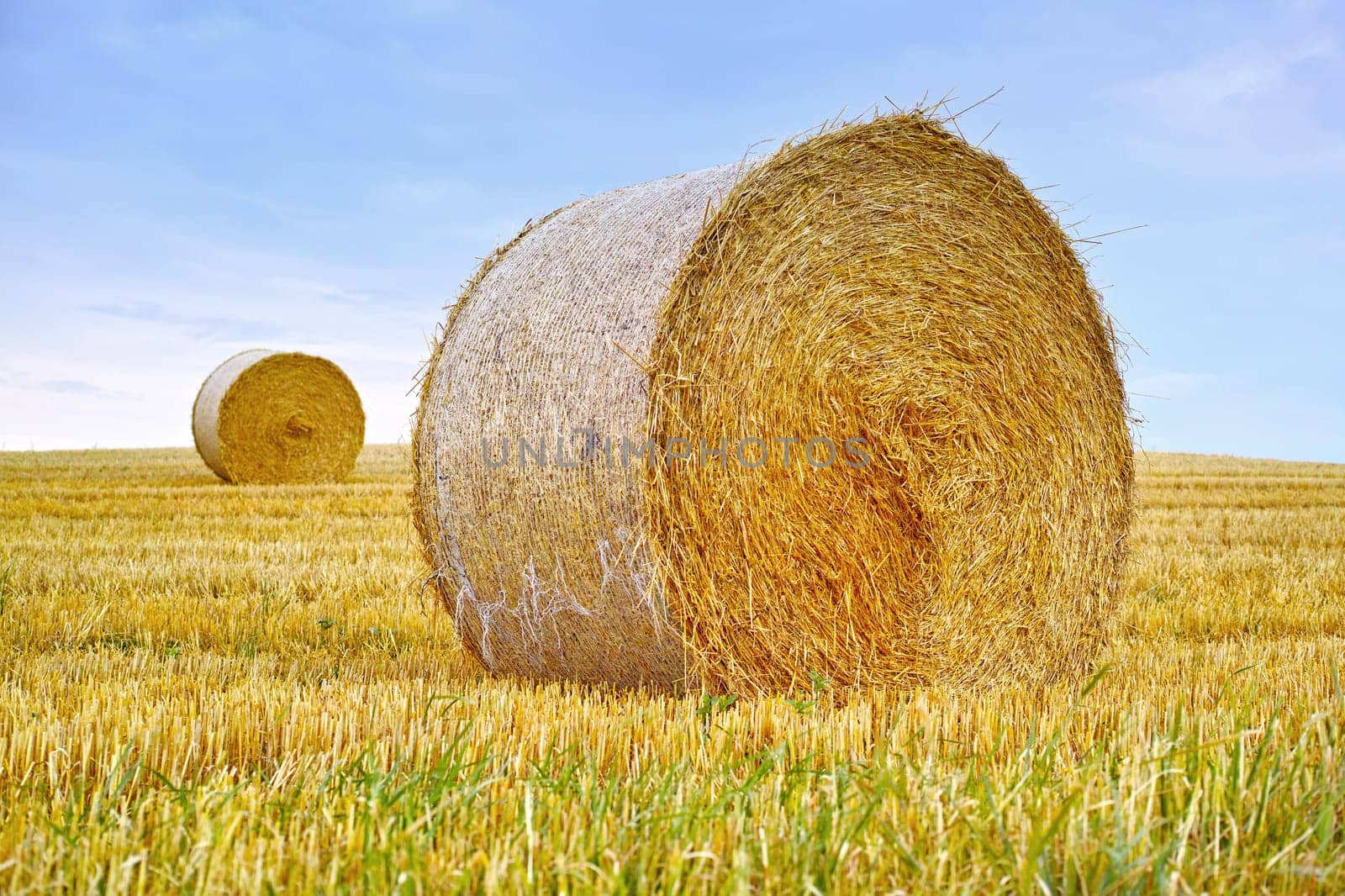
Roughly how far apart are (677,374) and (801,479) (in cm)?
68

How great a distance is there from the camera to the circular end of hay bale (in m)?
4.02

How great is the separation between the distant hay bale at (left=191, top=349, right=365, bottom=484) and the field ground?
7.80 metres

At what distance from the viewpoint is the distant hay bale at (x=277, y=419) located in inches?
563

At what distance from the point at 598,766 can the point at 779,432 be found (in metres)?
1.66

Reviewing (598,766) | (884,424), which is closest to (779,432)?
(884,424)

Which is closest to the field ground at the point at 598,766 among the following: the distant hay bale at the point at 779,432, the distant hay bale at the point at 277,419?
the distant hay bale at the point at 779,432

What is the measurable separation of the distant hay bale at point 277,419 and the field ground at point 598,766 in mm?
7803

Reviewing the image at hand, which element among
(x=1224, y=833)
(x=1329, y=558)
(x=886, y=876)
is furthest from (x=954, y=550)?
(x=1329, y=558)

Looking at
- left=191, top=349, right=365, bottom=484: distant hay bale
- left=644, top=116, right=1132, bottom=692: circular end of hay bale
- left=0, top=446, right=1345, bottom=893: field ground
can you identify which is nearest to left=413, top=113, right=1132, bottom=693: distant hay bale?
left=644, top=116, right=1132, bottom=692: circular end of hay bale

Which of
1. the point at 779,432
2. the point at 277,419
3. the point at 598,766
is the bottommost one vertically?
the point at 598,766

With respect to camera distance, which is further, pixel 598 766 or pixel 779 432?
pixel 779 432

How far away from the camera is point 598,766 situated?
2.92 meters

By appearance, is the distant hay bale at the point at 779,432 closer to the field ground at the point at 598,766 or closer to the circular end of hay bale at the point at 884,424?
the circular end of hay bale at the point at 884,424

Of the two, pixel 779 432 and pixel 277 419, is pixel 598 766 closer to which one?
pixel 779 432
